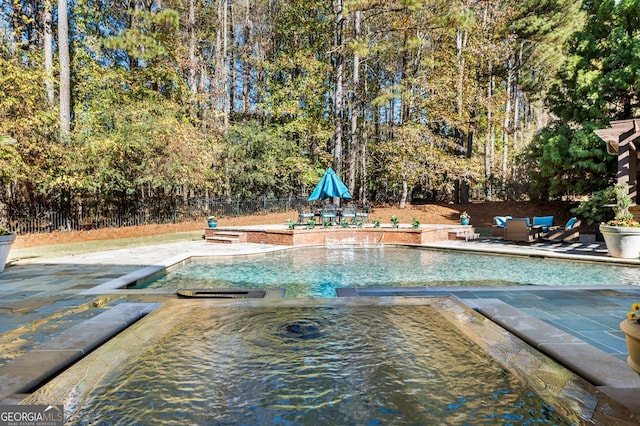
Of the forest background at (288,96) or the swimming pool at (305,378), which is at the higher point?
the forest background at (288,96)

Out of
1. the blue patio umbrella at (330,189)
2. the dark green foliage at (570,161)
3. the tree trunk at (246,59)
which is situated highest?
the tree trunk at (246,59)

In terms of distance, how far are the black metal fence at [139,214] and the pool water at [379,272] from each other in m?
8.82

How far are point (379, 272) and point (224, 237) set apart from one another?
7398 mm

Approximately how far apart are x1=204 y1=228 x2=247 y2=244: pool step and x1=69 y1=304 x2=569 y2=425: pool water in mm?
9175

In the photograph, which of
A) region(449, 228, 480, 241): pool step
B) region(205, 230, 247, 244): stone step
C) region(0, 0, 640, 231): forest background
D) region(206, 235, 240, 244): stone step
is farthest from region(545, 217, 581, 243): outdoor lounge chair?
region(206, 235, 240, 244): stone step

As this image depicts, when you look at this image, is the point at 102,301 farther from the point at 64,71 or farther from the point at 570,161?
the point at 570,161

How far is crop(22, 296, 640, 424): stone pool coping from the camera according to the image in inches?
92.4

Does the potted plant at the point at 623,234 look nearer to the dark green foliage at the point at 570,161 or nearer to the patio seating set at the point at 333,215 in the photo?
the patio seating set at the point at 333,215

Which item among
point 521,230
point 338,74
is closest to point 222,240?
point 521,230

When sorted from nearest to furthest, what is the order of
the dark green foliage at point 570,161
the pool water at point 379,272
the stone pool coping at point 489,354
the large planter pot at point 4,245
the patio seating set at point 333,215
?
the stone pool coping at point 489,354
the pool water at point 379,272
the large planter pot at point 4,245
the patio seating set at point 333,215
the dark green foliage at point 570,161

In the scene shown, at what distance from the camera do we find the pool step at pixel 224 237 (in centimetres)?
1323

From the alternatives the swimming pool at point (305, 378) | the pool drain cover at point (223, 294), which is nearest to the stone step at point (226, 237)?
the pool drain cover at point (223, 294)

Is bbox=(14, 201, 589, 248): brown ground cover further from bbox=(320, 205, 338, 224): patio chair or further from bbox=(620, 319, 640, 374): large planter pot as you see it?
bbox=(620, 319, 640, 374): large planter pot

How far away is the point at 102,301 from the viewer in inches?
203
